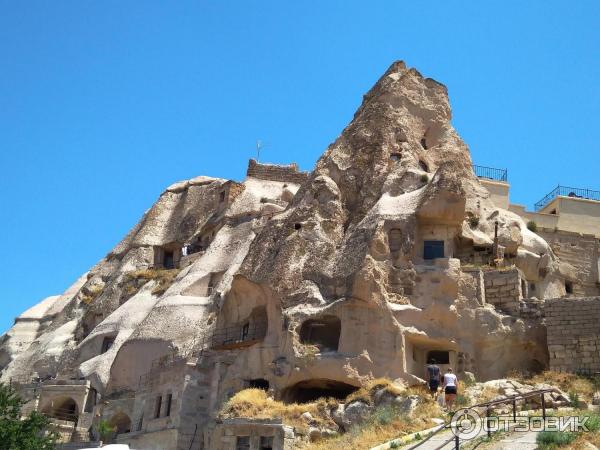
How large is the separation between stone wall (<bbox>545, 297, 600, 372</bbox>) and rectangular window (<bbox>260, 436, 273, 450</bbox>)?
9099mm

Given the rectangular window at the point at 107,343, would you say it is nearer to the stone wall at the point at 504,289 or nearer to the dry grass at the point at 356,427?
the dry grass at the point at 356,427

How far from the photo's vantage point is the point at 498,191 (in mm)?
40906

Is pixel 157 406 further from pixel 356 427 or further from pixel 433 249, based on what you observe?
pixel 433 249

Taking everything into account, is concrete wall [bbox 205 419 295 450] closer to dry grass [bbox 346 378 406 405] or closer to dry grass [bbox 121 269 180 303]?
dry grass [bbox 346 378 406 405]

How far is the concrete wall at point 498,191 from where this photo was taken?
133 ft

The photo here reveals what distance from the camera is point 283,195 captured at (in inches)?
1850

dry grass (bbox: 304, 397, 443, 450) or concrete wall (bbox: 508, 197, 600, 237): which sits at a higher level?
concrete wall (bbox: 508, 197, 600, 237)

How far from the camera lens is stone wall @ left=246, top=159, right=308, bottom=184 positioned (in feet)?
163

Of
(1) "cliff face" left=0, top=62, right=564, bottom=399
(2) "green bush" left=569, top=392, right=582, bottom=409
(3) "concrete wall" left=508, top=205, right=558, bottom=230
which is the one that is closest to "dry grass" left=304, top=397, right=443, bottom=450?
(1) "cliff face" left=0, top=62, right=564, bottom=399

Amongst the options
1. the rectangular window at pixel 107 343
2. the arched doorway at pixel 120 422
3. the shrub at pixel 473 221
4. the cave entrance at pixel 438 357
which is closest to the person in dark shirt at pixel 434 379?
the cave entrance at pixel 438 357

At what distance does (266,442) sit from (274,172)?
27.5 metres

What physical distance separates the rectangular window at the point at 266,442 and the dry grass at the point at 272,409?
81 centimetres

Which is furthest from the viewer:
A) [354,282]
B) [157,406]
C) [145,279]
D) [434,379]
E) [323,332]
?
[145,279]

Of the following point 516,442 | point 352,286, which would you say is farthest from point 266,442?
point 516,442
